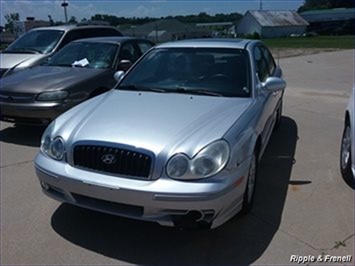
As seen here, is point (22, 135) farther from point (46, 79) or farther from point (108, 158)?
point (108, 158)

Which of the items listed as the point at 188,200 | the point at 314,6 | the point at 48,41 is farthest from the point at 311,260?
the point at 314,6

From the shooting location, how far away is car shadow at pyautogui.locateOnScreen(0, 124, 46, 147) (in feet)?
19.8

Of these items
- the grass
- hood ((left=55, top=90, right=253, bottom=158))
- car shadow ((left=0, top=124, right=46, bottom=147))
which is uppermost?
hood ((left=55, top=90, right=253, bottom=158))

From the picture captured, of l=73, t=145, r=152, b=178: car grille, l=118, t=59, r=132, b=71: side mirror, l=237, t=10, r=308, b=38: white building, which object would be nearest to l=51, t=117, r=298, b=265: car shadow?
l=73, t=145, r=152, b=178: car grille

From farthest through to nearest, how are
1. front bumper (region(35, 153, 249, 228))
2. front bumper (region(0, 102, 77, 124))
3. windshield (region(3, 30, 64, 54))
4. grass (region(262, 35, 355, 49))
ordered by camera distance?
grass (region(262, 35, 355, 49)) < windshield (region(3, 30, 64, 54)) < front bumper (region(0, 102, 77, 124)) < front bumper (region(35, 153, 249, 228))

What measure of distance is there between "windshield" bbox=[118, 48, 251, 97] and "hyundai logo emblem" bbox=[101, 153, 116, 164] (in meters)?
1.39

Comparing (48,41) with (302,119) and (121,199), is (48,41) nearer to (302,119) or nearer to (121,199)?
(302,119)

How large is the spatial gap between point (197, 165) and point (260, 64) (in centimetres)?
245

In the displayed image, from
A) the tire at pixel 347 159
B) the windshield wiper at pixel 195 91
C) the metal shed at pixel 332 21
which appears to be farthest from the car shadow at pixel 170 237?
the metal shed at pixel 332 21

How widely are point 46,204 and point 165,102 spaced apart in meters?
1.55

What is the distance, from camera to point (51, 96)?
5836mm

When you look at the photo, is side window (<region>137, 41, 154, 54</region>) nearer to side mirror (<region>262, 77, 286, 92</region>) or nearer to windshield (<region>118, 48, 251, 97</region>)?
windshield (<region>118, 48, 251, 97</region>)

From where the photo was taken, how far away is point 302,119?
747 centimetres

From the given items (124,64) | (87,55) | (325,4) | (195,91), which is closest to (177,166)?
(195,91)
